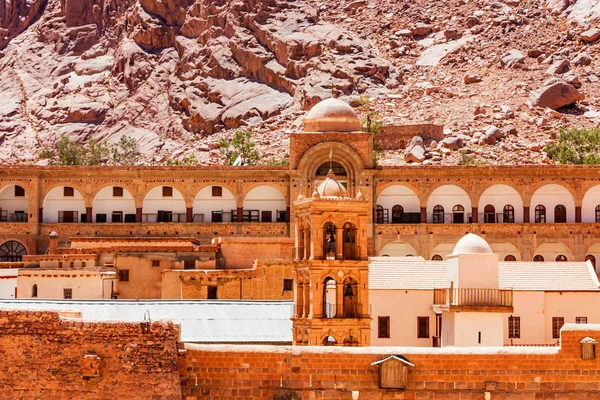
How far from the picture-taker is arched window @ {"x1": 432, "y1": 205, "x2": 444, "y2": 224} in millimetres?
80125

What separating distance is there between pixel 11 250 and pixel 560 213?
28.9 meters

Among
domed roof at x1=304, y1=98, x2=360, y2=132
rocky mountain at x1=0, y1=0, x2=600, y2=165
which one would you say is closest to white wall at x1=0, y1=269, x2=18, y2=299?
domed roof at x1=304, y1=98, x2=360, y2=132

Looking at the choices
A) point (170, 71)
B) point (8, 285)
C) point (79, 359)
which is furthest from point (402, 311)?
point (170, 71)

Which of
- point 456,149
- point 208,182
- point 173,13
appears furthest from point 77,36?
point 208,182

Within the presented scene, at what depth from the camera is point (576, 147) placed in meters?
94.4

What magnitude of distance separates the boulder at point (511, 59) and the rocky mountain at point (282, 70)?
0.11 metres

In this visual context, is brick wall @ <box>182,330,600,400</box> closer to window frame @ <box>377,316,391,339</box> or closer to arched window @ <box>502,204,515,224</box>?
window frame @ <box>377,316,391,339</box>

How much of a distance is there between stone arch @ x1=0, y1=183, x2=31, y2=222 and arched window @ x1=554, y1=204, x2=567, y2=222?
28.0 meters

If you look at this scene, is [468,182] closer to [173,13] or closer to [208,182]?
[208,182]

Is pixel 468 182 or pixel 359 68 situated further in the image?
pixel 359 68

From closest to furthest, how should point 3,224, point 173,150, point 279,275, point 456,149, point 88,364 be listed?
point 88,364
point 279,275
point 3,224
point 456,149
point 173,150

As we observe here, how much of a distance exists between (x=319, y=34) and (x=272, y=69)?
6.38 meters

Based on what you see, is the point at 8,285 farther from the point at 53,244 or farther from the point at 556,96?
the point at 556,96

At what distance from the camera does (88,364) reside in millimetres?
27828
